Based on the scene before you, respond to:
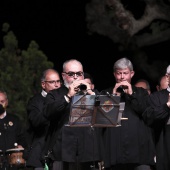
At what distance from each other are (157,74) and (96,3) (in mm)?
2776

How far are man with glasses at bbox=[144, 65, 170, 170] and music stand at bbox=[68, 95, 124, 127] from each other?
75 cm

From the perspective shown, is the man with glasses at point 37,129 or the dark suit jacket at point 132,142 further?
the man with glasses at point 37,129

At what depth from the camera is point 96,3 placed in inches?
691

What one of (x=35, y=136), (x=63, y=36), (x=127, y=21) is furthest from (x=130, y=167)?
(x=63, y=36)

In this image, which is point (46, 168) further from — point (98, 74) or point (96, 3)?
point (98, 74)

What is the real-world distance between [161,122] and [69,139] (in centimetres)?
123

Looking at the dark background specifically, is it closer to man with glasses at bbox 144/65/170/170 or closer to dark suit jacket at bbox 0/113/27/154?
dark suit jacket at bbox 0/113/27/154

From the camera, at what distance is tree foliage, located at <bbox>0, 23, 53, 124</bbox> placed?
18.5 m

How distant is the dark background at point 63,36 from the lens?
805 inches

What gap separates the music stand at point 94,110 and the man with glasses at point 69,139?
387 millimetres

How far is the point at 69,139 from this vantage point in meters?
11.4

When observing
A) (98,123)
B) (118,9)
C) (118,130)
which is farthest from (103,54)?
(98,123)

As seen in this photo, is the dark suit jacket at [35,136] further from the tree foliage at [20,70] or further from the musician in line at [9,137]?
the tree foliage at [20,70]

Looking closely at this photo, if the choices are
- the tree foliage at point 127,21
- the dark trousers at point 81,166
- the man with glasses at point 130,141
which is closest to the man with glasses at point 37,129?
the man with glasses at point 130,141
